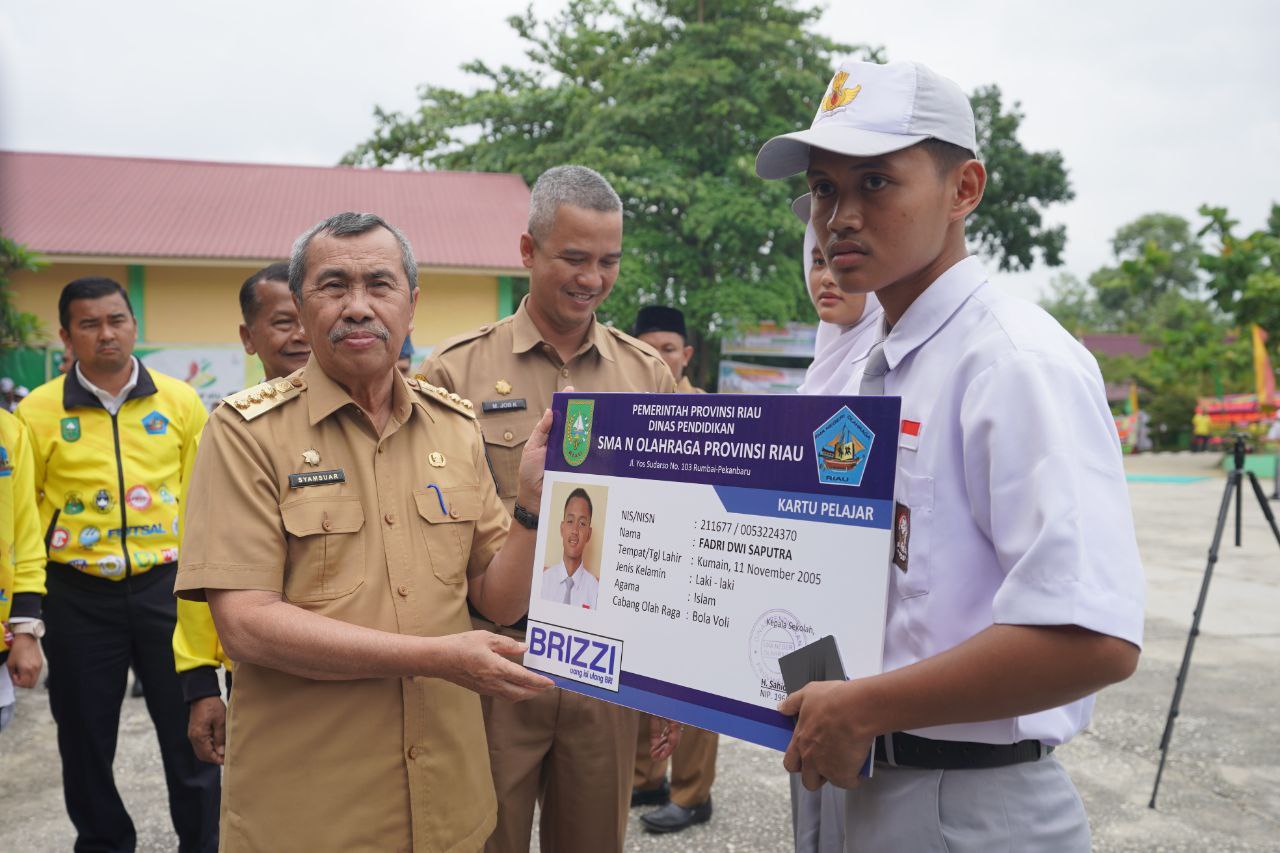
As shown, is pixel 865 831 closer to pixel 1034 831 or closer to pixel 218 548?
pixel 1034 831

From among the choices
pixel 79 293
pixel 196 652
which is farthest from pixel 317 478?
pixel 79 293

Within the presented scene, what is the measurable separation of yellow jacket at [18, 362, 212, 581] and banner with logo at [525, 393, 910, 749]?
7.64 ft

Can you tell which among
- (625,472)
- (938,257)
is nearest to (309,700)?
(625,472)

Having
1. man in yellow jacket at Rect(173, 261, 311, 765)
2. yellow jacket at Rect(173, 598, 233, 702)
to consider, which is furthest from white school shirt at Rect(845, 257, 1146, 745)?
yellow jacket at Rect(173, 598, 233, 702)

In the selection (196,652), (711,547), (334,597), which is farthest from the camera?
(196,652)

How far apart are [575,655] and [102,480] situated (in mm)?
2660

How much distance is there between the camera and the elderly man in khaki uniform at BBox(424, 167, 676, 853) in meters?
2.71

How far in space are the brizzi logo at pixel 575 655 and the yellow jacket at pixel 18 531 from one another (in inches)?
84.5

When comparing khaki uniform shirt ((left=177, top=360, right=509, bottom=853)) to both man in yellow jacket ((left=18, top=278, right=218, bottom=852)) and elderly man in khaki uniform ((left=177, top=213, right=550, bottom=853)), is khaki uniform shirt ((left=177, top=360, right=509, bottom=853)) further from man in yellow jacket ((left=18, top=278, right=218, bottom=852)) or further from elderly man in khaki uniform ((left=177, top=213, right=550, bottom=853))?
man in yellow jacket ((left=18, top=278, right=218, bottom=852))

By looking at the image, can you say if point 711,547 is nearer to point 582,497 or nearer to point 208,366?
point 582,497

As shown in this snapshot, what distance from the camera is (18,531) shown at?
130 inches

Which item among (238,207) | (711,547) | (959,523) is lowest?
(711,547)

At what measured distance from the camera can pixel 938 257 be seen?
169cm

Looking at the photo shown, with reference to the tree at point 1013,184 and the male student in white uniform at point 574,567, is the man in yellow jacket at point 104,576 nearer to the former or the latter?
the male student in white uniform at point 574,567
